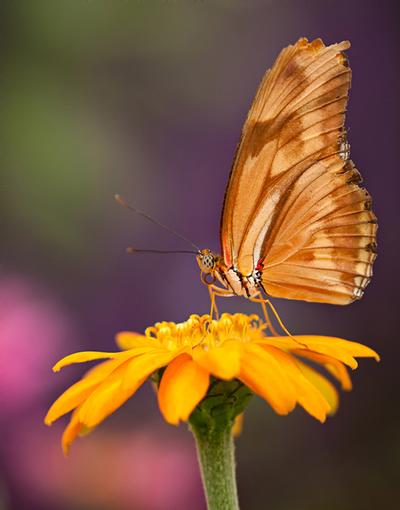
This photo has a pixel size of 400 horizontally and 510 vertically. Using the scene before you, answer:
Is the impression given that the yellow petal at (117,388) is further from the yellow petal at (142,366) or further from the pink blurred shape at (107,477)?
the pink blurred shape at (107,477)

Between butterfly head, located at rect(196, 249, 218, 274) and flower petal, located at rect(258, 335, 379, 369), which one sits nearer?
flower petal, located at rect(258, 335, 379, 369)

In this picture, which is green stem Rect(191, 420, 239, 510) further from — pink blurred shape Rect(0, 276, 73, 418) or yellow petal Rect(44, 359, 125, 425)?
pink blurred shape Rect(0, 276, 73, 418)

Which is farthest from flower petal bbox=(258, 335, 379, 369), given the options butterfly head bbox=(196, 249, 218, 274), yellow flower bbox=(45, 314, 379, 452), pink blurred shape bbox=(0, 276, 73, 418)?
pink blurred shape bbox=(0, 276, 73, 418)

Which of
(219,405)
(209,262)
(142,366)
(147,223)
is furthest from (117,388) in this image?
(147,223)

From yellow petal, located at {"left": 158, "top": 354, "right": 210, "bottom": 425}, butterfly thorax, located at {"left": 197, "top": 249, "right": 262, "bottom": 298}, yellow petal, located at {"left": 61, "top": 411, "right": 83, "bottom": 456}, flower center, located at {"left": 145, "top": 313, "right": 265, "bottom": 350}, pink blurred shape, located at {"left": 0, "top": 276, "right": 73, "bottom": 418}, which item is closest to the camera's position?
yellow petal, located at {"left": 158, "top": 354, "right": 210, "bottom": 425}

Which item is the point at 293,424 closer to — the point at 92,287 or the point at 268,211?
the point at 92,287

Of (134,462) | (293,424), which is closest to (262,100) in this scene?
(134,462)

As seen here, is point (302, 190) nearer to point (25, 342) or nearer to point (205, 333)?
point (205, 333)
